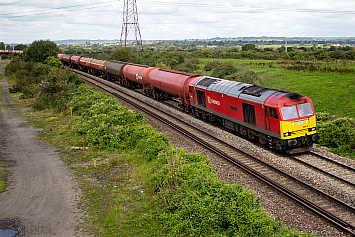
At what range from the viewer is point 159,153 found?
15.2 metres

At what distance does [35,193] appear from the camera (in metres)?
12.8

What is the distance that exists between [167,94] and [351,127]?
18.7 meters

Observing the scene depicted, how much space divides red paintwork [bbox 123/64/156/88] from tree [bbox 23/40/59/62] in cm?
3346

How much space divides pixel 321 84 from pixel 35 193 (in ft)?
109

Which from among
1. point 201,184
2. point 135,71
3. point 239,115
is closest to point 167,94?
point 135,71

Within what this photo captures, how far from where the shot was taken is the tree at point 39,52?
65750 mm

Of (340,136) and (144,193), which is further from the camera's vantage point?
(340,136)

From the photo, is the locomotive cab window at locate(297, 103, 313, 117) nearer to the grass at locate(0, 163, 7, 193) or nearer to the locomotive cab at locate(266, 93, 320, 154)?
the locomotive cab at locate(266, 93, 320, 154)

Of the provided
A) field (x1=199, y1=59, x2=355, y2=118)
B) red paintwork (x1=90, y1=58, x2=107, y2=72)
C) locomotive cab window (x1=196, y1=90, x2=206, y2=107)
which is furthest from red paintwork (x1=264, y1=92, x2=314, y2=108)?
red paintwork (x1=90, y1=58, x2=107, y2=72)

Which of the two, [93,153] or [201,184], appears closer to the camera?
[201,184]

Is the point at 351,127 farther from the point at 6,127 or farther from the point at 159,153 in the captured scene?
the point at 6,127

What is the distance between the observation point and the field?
28484mm

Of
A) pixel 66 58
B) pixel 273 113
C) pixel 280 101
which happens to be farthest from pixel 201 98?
pixel 66 58

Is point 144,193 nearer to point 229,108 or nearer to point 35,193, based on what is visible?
point 35,193
